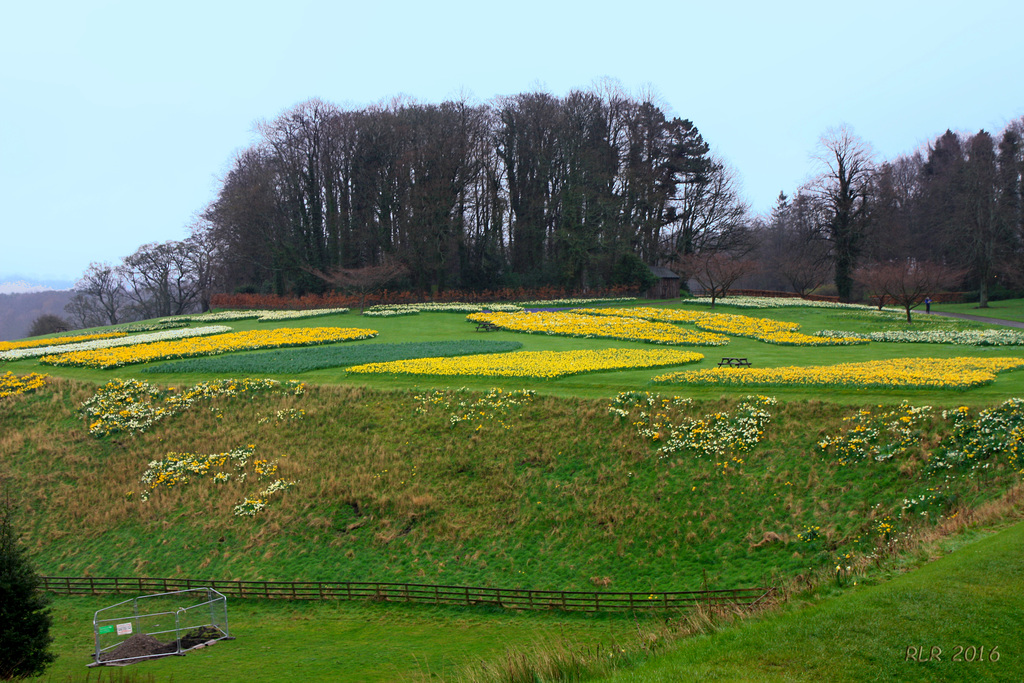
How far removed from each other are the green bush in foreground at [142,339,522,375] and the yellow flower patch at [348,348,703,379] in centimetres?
139

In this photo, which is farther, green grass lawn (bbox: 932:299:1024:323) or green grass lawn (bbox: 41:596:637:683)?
green grass lawn (bbox: 932:299:1024:323)

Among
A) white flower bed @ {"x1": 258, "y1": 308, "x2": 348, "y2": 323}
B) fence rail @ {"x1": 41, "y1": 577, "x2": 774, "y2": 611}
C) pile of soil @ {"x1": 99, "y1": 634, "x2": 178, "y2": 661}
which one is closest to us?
pile of soil @ {"x1": 99, "y1": 634, "x2": 178, "y2": 661}

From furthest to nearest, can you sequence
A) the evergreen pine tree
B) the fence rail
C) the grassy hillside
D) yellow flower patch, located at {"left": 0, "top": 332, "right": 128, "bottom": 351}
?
yellow flower patch, located at {"left": 0, "top": 332, "right": 128, "bottom": 351}, the grassy hillside, the fence rail, the evergreen pine tree

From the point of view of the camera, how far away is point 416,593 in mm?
14578

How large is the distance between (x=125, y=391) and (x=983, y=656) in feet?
95.6

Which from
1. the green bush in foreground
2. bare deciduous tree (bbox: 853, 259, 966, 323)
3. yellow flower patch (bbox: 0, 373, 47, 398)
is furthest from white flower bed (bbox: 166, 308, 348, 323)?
bare deciduous tree (bbox: 853, 259, 966, 323)

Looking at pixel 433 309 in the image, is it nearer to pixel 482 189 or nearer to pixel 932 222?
pixel 482 189

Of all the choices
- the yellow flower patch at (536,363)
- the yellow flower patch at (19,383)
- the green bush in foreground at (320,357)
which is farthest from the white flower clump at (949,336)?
the yellow flower patch at (19,383)

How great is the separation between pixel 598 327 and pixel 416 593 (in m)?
25.9

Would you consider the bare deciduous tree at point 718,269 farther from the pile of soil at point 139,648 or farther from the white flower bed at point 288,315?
the pile of soil at point 139,648

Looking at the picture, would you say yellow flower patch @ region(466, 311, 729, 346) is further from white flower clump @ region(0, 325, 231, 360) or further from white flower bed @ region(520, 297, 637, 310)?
white flower clump @ region(0, 325, 231, 360)

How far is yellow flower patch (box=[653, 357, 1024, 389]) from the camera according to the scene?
1925 cm

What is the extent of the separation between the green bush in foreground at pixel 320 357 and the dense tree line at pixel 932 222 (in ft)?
109

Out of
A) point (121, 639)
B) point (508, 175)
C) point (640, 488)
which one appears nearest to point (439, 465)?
point (640, 488)
